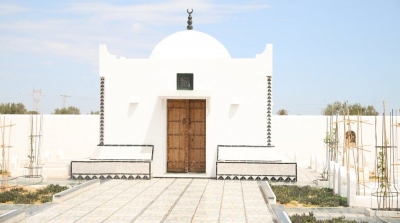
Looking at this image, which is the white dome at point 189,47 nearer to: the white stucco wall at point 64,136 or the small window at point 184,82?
the small window at point 184,82

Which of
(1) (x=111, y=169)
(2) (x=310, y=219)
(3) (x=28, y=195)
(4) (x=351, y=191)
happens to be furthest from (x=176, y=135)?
(2) (x=310, y=219)

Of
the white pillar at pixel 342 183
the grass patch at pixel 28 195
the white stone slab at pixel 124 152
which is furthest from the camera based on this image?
the white stone slab at pixel 124 152

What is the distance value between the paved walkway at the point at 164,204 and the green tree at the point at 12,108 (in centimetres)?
2754

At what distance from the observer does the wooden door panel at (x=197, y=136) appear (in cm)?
1570

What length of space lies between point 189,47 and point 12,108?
2762cm

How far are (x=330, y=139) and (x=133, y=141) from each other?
6.57m

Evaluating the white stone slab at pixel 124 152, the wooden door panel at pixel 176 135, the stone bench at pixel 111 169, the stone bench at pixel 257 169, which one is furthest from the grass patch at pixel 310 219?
the white stone slab at pixel 124 152

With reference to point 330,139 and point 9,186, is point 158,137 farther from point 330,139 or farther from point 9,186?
point 330,139

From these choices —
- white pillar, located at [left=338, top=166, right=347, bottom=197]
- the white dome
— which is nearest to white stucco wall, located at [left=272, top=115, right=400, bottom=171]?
the white dome

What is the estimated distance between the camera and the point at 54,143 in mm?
22031

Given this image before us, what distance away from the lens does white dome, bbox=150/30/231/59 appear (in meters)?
16.3

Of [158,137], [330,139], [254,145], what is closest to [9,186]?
[158,137]

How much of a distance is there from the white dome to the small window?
0.92 metres

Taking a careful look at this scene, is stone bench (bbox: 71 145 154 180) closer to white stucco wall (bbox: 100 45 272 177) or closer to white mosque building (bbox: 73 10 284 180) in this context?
white mosque building (bbox: 73 10 284 180)
